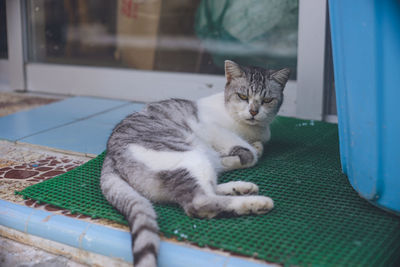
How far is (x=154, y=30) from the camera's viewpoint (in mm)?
4480

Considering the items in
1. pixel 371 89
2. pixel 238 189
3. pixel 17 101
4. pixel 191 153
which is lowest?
pixel 17 101

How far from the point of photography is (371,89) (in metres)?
1.55

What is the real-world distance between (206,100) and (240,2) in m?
1.46

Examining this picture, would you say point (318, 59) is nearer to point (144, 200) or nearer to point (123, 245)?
point (144, 200)

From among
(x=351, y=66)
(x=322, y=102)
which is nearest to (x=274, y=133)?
(x=322, y=102)

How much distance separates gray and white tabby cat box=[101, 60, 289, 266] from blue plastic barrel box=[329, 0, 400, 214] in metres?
0.43

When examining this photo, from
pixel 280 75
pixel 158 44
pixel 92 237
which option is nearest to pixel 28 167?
pixel 92 237

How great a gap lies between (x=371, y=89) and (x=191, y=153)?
792mm

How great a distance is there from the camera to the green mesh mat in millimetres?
1489

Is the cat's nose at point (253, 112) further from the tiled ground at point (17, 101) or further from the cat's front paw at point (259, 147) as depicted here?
the tiled ground at point (17, 101)

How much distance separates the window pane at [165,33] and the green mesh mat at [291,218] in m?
1.49

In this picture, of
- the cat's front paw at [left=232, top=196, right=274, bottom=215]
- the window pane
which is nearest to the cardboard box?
the window pane

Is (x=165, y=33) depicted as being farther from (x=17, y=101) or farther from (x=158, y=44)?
(x=17, y=101)

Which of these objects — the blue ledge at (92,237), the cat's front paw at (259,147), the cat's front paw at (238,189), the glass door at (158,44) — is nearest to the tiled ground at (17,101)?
the glass door at (158,44)
